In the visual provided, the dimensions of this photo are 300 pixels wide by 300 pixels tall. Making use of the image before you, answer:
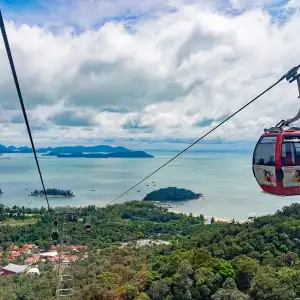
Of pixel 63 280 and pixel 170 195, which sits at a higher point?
pixel 170 195

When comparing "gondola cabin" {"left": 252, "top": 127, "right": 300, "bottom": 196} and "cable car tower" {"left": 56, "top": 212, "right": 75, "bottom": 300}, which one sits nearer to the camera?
"gondola cabin" {"left": 252, "top": 127, "right": 300, "bottom": 196}

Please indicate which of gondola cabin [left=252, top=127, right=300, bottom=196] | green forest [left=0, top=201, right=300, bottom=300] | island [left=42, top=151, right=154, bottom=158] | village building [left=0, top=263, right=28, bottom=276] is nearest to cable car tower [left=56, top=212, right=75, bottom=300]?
green forest [left=0, top=201, right=300, bottom=300]

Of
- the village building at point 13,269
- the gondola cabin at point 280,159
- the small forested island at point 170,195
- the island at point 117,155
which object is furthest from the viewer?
the island at point 117,155

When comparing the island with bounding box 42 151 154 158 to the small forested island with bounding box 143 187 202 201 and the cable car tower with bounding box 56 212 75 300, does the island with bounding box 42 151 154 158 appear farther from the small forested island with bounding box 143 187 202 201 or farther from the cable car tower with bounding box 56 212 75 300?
the cable car tower with bounding box 56 212 75 300

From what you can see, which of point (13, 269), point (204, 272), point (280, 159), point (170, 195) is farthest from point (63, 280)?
point (170, 195)

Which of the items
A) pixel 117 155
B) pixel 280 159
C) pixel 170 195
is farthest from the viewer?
pixel 117 155

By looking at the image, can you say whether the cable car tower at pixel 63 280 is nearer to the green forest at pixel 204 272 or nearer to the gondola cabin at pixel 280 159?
the green forest at pixel 204 272

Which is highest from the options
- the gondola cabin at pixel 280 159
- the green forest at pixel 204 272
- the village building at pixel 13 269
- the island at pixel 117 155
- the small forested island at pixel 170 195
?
the island at pixel 117 155

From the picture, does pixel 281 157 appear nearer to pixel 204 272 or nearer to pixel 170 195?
pixel 204 272

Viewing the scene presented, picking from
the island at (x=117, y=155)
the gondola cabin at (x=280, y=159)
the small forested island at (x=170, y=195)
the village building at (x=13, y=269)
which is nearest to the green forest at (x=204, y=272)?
the village building at (x=13, y=269)
